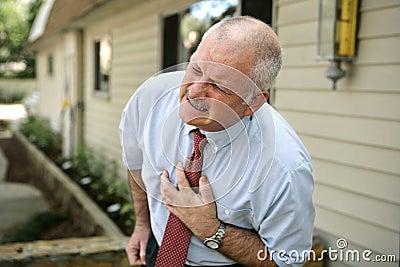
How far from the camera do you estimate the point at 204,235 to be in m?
1.23

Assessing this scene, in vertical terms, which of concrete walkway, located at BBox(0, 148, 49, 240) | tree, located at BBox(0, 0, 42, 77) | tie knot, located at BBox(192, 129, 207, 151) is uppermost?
tree, located at BBox(0, 0, 42, 77)

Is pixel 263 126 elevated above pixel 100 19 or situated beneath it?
situated beneath

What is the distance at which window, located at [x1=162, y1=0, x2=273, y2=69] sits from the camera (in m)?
3.52

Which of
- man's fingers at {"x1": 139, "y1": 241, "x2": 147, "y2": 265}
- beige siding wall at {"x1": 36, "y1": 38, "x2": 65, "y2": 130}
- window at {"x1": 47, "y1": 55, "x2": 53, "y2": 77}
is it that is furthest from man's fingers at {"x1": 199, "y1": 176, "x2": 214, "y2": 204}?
window at {"x1": 47, "y1": 55, "x2": 53, "y2": 77}

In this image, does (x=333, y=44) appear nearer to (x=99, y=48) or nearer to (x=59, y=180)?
(x=59, y=180)

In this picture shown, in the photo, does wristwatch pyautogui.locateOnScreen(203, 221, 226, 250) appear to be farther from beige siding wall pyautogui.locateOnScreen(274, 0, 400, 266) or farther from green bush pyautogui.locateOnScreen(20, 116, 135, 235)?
green bush pyautogui.locateOnScreen(20, 116, 135, 235)

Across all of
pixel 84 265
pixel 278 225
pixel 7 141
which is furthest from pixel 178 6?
pixel 7 141

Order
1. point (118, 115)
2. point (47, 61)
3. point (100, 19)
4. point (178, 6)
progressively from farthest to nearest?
point (47, 61) < point (100, 19) < point (118, 115) < point (178, 6)

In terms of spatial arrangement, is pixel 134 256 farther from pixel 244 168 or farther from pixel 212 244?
pixel 244 168

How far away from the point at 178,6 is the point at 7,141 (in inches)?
370

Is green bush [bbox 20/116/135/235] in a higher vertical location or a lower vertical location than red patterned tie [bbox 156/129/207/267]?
lower

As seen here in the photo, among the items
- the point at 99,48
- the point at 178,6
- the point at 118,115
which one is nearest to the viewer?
the point at 178,6

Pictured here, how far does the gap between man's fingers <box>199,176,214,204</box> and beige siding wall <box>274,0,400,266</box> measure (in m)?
1.36

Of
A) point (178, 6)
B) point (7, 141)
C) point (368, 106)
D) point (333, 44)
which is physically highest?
point (178, 6)
